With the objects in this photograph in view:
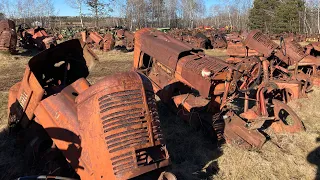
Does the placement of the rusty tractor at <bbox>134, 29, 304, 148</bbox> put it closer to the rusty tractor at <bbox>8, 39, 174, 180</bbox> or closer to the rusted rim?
the rusted rim

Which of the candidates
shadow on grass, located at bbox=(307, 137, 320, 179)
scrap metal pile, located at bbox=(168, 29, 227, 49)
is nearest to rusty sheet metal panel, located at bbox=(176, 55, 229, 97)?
shadow on grass, located at bbox=(307, 137, 320, 179)

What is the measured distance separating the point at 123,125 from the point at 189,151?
8.96ft

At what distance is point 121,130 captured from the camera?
→ 2668mm

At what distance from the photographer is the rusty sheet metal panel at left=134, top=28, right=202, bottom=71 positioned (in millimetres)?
6145

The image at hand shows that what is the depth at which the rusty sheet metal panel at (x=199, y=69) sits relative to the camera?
5.31 m

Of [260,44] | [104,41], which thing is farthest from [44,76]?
[104,41]

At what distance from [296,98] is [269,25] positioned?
3681cm

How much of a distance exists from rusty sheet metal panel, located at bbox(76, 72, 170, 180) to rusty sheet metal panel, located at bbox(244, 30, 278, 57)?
505cm

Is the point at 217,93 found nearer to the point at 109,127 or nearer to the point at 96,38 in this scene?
the point at 109,127

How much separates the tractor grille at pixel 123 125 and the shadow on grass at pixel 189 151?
1819 mm

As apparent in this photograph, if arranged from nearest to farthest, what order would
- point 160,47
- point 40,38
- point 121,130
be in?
point 121,130 → point 160,47 → point 40,38

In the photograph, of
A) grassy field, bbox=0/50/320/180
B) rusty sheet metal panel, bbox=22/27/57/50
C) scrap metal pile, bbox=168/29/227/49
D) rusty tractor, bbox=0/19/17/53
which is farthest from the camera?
scrap metal pile, bbox=168/29/227/49

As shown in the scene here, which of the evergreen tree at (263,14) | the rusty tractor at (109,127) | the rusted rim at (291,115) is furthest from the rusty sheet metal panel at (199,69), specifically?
the evergreen tree at (263,14)

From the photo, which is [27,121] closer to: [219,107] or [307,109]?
[219,107]
